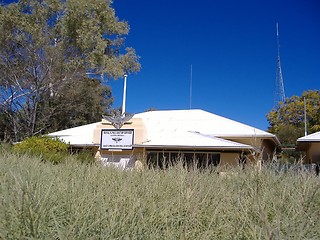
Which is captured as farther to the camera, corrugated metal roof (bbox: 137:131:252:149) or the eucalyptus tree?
the eucalyptus tree

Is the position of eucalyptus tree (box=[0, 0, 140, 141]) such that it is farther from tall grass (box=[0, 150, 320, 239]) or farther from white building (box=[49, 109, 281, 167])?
tall grass (box=[0, 150, 320, 239])

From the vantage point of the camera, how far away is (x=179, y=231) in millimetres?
3580

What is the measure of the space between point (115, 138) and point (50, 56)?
10.0 m

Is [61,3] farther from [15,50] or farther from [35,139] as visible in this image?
[35,139]

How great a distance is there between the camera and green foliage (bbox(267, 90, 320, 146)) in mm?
41688

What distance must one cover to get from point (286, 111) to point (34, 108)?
30754mm

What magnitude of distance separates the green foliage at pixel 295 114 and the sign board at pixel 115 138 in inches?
999

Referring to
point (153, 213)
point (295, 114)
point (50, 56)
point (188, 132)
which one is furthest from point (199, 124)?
point (295, 114)

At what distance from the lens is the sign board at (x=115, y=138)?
1909cm

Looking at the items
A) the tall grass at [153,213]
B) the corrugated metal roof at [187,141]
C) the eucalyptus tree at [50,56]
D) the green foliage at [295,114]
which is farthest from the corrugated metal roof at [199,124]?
the green foliage at [295,114]

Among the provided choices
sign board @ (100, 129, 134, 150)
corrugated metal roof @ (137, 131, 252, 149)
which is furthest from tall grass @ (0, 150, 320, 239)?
sign board @ (100, 129, 134, 150)

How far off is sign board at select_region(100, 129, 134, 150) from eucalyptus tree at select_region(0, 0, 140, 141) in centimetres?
875

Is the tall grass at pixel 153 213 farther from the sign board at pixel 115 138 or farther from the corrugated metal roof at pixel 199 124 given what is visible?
the corrugated metal roof at pixel 199 124

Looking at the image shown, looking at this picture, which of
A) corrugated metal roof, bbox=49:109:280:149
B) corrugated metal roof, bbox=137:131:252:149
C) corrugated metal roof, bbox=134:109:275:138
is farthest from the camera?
corrugated metal roof, bbox=134:109:275:138
